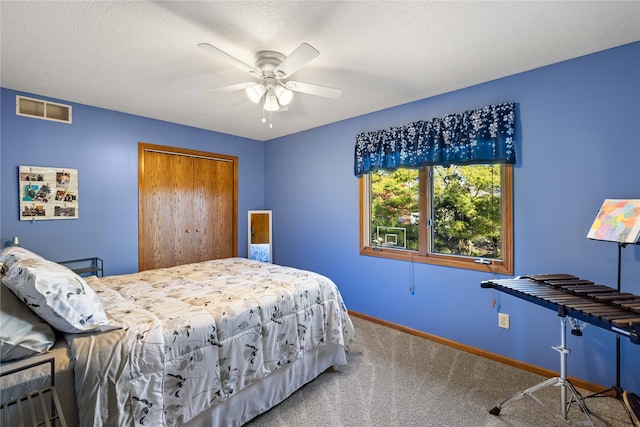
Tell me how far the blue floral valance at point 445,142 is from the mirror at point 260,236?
183cm

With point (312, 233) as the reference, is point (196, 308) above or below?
below

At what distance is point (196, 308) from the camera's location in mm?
1818

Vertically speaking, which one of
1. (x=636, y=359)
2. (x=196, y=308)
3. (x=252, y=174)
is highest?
(x=252, y=174)

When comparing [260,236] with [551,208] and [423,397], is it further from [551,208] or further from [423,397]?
[551,208]

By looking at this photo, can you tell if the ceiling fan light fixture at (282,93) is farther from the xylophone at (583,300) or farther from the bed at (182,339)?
the xylophone at (583,300)

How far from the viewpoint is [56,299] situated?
1.36 metres

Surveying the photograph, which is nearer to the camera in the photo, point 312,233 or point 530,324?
point 530,324

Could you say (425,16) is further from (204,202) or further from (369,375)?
(204,202)

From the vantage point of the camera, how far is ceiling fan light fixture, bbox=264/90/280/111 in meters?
2.31

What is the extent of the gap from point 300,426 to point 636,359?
2.30 meters

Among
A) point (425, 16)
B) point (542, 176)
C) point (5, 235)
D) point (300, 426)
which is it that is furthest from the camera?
point (5, 235)

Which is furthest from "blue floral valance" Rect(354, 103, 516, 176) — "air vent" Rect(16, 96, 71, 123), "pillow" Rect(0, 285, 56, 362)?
"air vent" Rect(16, 96, 71, 123)

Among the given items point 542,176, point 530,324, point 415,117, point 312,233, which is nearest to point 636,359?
point 530,324

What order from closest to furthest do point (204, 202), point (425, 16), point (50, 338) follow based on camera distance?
point (50, 338) < point (425, 16) < point (204, 202)
